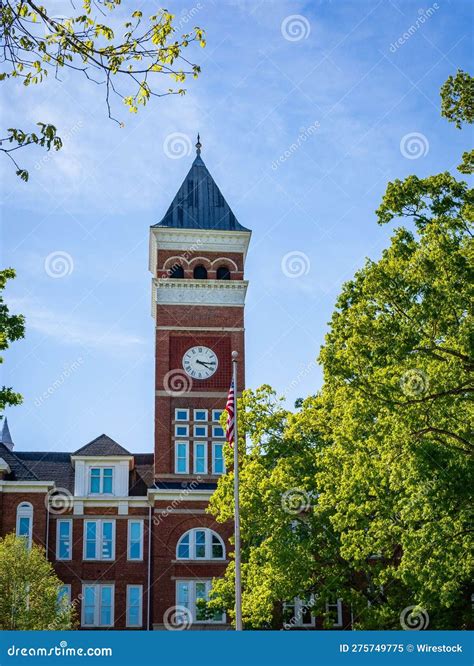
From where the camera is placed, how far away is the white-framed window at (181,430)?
53781 mm

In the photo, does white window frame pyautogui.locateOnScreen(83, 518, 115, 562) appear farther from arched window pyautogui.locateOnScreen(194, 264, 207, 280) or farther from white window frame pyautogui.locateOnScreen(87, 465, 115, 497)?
arched window pyautogui.locateOnScreen(194, 264, 207, 280)

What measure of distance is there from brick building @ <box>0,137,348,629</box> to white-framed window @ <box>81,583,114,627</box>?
0.05 m

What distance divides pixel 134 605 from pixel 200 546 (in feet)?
15.4

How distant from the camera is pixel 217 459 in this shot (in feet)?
174

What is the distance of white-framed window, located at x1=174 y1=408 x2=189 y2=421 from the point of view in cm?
5403

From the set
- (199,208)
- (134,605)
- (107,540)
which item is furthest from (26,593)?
(199,208)

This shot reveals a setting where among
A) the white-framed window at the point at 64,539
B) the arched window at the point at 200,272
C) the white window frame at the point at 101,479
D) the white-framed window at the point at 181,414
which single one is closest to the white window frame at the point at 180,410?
the white-framed window at the point at 181,414

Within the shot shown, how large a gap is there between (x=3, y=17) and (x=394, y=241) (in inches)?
605

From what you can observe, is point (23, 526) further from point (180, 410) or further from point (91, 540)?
point (180, 410)

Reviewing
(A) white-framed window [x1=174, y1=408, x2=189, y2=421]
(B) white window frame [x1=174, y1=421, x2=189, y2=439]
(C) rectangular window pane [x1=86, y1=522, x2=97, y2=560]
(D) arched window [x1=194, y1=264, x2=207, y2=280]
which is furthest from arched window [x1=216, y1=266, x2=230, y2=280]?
(C) rectangular window pane [x1=86, y1=522, x2=97, y2=560]

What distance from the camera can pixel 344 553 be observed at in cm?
3072

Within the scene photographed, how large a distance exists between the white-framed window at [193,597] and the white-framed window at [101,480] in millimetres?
6560

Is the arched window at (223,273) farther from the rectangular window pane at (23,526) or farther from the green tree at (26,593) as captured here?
the green tree at (26,593)
